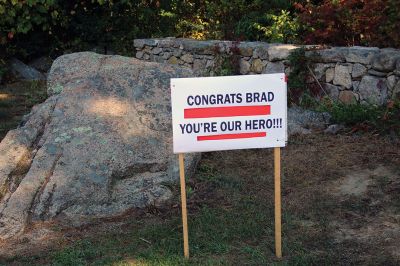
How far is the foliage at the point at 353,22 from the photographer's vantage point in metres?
6.71

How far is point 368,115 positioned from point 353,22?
1793 millimetres

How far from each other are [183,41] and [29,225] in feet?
18.9

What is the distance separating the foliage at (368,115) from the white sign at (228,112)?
2489 millimetres

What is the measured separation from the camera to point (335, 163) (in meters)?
5.03

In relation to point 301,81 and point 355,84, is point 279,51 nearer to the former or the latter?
point 301,81

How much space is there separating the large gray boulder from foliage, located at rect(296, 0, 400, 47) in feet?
8.44

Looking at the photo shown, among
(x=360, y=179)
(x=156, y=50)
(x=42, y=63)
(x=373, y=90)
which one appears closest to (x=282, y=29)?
(x=373, y=90)

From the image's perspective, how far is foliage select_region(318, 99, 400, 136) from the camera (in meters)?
5.57

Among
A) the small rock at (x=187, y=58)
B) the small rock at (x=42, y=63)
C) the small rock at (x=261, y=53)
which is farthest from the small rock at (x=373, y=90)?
the small rock at (x=42, y=63)

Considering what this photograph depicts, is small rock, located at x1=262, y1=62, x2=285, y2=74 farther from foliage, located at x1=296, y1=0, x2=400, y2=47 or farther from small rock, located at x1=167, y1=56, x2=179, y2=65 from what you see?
small rock, located at x1=167, y1=56, x2=179, y2=65

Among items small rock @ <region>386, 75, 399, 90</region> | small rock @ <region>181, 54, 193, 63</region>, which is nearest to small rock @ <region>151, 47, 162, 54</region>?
small rock @ <region>181, 54, 193, 63</region>

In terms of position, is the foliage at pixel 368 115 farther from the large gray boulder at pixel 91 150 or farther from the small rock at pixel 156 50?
the small rock at pixel 156 50

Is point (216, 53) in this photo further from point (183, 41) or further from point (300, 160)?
point (300, 160)

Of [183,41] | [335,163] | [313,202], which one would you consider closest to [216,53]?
[183,41]
